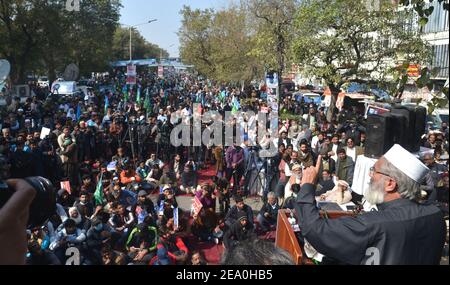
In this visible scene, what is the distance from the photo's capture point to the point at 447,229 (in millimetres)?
2469

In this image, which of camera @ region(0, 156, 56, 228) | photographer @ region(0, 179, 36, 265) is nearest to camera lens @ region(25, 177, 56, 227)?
camera @ region(0, 156, 56, 228)

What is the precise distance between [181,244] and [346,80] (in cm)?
1161

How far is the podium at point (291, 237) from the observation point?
325 cm

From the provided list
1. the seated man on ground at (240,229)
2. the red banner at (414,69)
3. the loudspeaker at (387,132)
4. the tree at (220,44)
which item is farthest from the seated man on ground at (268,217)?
the tree at (220,44)

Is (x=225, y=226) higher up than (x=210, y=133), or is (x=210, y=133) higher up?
(x=210, y=133)

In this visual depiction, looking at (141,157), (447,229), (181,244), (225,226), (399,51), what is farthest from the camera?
(399,51)

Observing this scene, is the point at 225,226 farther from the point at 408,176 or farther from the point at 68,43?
the point at 68,43

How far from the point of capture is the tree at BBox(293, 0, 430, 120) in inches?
603

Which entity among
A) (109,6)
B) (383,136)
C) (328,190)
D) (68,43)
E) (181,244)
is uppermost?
(109,6)

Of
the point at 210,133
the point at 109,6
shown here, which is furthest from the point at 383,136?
the point at 109,6

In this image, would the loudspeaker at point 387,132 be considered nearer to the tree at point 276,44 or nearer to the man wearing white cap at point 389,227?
the man wearing white cap at point 389,227

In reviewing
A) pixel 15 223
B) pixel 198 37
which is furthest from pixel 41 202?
pixel 198 37

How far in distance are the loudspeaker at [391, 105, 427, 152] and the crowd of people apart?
417 mm

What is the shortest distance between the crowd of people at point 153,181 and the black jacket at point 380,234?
2.45 metres
